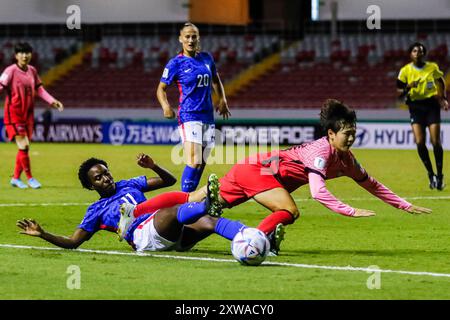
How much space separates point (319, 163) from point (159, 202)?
149cm

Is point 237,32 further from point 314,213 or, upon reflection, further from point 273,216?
point 273,216

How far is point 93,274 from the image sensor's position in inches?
332

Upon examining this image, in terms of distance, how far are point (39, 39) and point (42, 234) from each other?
3708 centimetres

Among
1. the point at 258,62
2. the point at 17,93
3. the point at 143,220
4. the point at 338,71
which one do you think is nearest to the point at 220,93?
the point at 143,220

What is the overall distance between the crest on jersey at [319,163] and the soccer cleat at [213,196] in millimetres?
981

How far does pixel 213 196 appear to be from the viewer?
876 centimetres

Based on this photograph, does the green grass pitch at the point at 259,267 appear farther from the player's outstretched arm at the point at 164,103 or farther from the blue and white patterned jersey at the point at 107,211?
the player's outstretched arm at the point at 164,103

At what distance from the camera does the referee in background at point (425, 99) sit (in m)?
17.1

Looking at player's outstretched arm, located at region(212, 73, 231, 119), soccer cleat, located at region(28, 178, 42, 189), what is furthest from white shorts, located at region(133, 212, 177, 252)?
soccer cleat, located at region(28, 178, 42, 189)

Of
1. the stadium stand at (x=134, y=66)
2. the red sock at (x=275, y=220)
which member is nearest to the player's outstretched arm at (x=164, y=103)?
the red sock at (x=275, y=220)

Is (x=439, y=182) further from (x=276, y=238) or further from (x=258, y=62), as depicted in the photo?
(x=258, y=62)

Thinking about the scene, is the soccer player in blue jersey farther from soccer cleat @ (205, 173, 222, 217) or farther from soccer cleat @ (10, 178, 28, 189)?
soccer cleat @ (10, 178, 28, 189)

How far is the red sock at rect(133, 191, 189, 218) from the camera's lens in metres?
9.60
